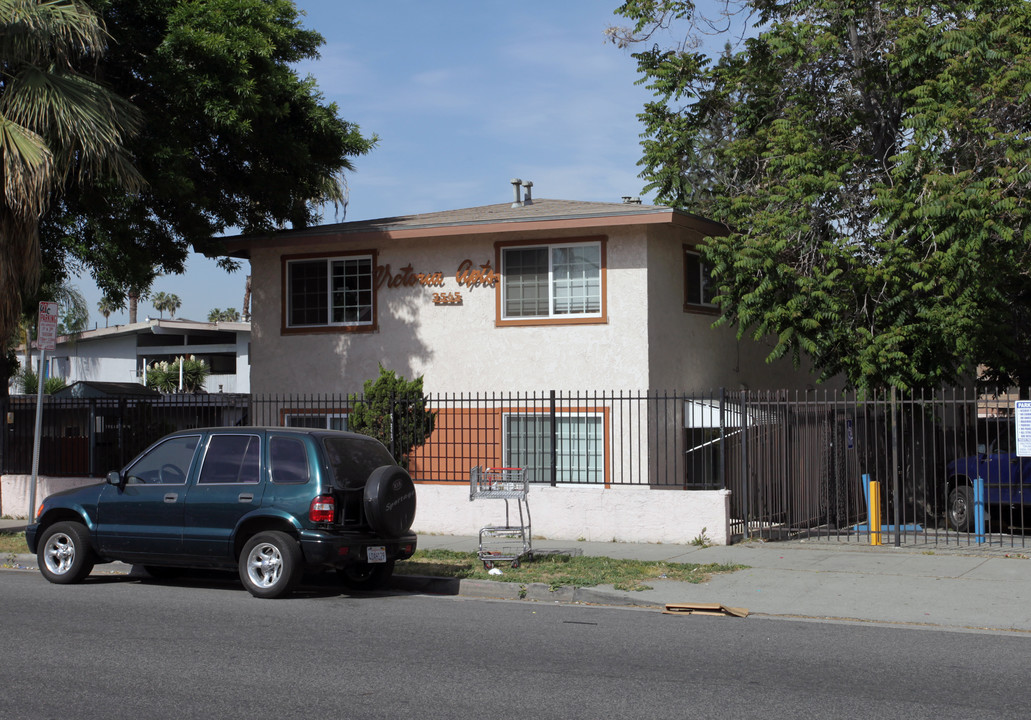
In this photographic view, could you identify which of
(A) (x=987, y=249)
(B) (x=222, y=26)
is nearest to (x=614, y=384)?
(A) (x=987, y=249)

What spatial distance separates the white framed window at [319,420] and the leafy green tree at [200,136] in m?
3.35

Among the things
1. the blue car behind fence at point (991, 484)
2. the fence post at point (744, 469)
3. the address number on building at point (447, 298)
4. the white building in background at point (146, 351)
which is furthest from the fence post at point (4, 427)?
the white building in background at point (146, 351)

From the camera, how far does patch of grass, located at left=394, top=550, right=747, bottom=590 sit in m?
11.3

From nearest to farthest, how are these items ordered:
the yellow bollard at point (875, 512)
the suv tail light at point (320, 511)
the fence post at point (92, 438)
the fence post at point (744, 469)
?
the suv tail light at point (320, 511) < the yellow bollard at point (875, 512) < the fence post at point (744, 469) < the fence post at point (92, 438)

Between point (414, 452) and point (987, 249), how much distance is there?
29.4ft

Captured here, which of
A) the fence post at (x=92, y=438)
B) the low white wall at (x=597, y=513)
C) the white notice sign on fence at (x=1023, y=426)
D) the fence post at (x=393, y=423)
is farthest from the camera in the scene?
the fence post at (x=92, y=438)

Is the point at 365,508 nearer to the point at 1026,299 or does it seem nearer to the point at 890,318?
the point at 890,318

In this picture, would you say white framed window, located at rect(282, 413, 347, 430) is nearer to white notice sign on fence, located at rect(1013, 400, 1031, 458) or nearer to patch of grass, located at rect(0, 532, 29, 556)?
patch of grass, located at rect(0, 532, 29, 556)

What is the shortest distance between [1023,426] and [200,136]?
1329 cm

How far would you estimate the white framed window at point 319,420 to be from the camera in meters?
18.8

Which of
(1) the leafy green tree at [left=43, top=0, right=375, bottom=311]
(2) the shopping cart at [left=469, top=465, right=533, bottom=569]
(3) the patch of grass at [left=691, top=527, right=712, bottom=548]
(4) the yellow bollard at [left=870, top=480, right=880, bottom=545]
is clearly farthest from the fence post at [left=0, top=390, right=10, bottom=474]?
(4) the yellow bollard at [left=870, top=480, right=880, bottom=545]

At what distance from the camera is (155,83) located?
16812mm

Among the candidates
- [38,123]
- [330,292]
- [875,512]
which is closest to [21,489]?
[330,292]

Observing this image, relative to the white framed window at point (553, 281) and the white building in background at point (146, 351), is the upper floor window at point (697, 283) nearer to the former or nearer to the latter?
the white framed window at point (553, 281)
